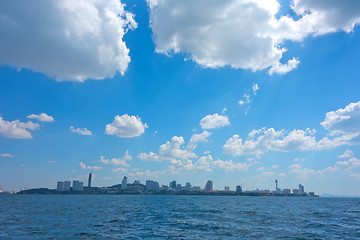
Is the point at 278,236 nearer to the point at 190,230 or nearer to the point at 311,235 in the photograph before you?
the point at 311,235

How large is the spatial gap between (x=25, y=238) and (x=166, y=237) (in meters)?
20.3

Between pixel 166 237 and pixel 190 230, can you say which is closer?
pixel 166 237

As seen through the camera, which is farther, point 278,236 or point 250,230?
point 250,230

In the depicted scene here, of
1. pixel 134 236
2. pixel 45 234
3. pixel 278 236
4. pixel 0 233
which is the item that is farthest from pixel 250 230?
pixel 0 233

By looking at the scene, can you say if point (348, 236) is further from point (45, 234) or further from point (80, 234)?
point (45, 234)

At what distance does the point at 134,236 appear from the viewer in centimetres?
3434

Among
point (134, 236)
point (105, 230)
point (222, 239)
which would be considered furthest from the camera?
point (105, 230)

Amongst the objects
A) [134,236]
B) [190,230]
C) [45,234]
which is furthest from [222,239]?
[45,234]

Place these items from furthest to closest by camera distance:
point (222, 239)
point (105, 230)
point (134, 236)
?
point (105, 230)
point (134, 236)
point (222, 239)

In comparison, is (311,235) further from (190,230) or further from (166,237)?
(166,237)

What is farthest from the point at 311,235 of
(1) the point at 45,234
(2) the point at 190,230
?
(1) the point at 45,234

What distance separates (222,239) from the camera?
32.2 meters

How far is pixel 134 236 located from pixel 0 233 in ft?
69.1

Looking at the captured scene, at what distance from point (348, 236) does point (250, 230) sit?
48.7ft
